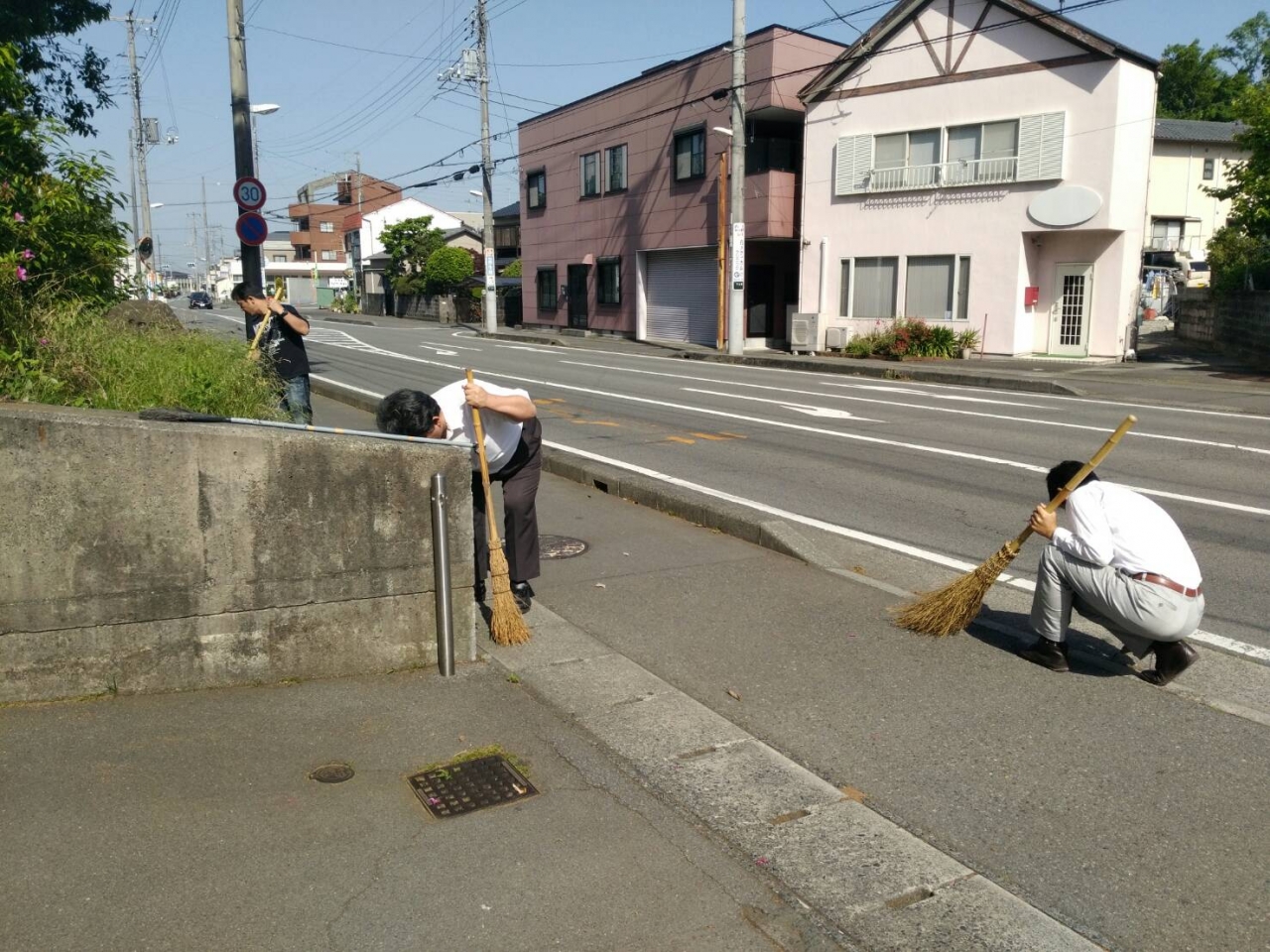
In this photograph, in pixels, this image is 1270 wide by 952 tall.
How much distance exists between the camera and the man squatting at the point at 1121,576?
453cm

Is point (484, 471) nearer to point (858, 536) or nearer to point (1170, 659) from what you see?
point (1170, 659)

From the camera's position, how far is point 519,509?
18.1 feet

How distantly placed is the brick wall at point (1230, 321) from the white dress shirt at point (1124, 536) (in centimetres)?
1954

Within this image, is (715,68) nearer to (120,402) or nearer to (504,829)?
(120,402)

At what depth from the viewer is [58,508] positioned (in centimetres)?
407

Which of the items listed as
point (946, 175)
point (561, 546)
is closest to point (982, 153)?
point (946, 175)

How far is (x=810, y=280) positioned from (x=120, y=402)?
23601 millimetres

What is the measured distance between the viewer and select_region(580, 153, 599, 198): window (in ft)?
118

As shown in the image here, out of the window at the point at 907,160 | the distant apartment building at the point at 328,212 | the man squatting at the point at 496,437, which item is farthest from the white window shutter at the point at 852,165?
the distant apartment building at the point at 328,212

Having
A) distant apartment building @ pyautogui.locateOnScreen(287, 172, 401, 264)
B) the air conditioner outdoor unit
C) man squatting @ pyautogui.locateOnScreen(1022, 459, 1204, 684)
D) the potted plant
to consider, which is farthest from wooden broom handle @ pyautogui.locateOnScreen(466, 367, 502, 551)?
distant apartment building @ pyautogui.locateOnScreen(287, 172, 401, 264)

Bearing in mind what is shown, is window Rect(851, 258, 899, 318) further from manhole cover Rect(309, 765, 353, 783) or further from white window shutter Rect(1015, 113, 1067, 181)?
manhole cover Rect(309, 765, 353, 783)

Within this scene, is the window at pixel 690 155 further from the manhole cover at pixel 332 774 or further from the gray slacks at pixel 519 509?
the manhole cover at pixel 332 774

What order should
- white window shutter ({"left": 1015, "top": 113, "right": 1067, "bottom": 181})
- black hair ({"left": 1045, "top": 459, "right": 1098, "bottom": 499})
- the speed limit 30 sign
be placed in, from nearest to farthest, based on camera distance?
1. black hair ({"left": 1045, "top": 459, "right": 1098, "bottom": 499})
2. the speed limit 30 sign
3. white window shutter ({"left": 1015, "top": 113, "right": 1067, "bottom": 181})

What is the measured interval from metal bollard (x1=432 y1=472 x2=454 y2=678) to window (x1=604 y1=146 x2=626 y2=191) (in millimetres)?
31180
